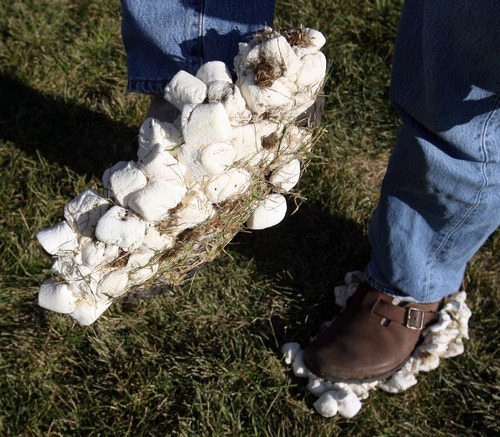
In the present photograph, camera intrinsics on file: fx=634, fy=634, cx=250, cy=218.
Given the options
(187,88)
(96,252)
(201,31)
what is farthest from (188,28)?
(96,252)

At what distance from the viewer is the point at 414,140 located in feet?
4.98

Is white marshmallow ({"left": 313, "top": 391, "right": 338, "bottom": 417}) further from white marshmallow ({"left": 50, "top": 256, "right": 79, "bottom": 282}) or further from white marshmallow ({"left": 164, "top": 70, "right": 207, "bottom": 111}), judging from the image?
white marshmallow ({"left": 164, "top": 70, "right": 207, "bottom": 111})

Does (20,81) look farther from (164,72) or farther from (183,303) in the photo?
(164,72)

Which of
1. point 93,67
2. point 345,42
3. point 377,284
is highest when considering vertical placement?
point 345,42

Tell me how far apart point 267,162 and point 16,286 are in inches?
41.9

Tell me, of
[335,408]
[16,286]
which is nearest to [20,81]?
[16,286]

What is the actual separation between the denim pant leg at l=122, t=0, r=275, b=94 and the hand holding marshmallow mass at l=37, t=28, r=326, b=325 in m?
0.07

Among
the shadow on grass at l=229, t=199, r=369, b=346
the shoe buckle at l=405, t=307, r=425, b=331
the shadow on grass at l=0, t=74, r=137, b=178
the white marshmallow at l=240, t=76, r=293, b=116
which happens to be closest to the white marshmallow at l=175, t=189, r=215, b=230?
the white marshmallow at l=240, t=76, r=293, b=116

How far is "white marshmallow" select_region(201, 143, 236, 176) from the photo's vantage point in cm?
124

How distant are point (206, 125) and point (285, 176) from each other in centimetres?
31

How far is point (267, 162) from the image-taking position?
1406 millimetres

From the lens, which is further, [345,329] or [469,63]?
[345,329]

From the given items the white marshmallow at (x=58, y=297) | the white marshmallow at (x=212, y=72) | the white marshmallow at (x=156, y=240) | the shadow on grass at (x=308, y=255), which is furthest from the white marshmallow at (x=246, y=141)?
the shadow on grass at (x=308, y=255)

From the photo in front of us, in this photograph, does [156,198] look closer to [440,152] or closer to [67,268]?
[67,268]
